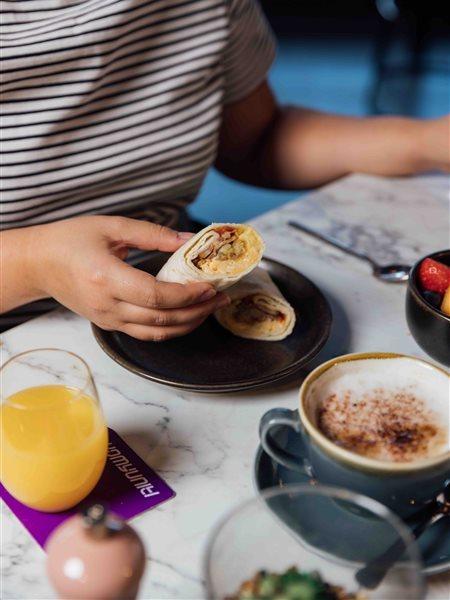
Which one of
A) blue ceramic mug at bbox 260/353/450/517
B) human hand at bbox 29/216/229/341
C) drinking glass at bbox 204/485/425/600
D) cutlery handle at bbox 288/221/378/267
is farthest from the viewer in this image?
cutlery handle at bbox 288/221/378/267

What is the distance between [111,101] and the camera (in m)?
1.27

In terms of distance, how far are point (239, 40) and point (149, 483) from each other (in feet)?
3.21

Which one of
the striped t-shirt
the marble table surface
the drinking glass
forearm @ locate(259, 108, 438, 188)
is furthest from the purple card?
forearm @ locate(259, 108, 438, 188)

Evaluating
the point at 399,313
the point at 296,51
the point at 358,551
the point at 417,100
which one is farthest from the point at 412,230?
the point at 296,51

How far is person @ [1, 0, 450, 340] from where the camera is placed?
971 millimetres

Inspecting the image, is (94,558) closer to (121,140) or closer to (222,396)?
(222,396)

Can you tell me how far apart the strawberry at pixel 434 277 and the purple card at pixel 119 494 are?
446 mm

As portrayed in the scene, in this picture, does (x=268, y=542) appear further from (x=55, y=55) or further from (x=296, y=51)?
(x=296, y=51)

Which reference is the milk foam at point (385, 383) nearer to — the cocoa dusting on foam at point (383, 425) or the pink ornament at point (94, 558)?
the cocoa dusting on foam at point (383, 425)

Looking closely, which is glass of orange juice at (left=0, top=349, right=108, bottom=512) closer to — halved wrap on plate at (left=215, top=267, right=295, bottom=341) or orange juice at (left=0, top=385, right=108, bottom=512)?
orange juice at (left=0, top=385, right=108, bottom=512)


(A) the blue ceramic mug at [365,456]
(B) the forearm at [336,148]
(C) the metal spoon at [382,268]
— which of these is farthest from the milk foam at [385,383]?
(B) the forearm at [336,148]

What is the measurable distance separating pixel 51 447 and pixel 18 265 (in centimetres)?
41

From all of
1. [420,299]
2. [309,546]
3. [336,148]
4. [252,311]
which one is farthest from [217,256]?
[336,148]

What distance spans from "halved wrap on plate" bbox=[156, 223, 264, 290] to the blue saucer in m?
0.28
